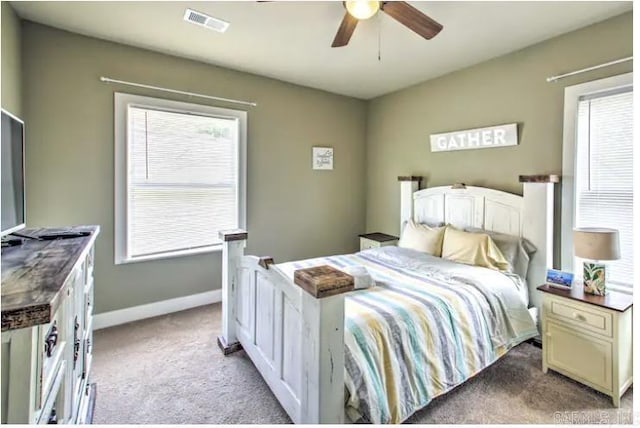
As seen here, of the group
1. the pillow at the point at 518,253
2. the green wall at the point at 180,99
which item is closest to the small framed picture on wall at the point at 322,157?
the green wall at the point at 180,99

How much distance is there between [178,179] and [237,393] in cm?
220

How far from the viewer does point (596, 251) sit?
2006 mm

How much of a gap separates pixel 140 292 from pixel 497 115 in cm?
403

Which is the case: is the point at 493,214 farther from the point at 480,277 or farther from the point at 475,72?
the point at 475,72

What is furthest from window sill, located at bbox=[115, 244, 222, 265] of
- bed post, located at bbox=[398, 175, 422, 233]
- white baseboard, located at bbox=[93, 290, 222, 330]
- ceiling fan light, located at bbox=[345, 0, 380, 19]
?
ceiling fan light, located at bbox=[345, 0, 380, 19]

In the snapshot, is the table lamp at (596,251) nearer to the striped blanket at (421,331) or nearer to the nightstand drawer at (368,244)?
the striped blanket at (421,331)

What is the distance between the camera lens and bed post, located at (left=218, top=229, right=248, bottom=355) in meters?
2.47

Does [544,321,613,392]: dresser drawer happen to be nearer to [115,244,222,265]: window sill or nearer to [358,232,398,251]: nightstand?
[358,232,398,251]: nightstand

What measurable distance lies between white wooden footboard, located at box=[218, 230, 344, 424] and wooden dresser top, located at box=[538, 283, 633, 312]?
1795mm

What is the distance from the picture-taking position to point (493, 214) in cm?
301

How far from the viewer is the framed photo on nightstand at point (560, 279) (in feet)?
7.29

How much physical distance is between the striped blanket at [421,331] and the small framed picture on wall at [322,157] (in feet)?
6.31

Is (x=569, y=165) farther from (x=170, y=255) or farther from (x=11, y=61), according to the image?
(x=11, y=61)

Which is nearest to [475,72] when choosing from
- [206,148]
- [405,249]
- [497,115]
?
[497,115]
